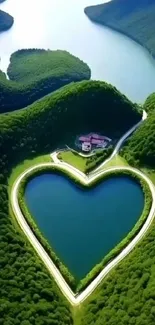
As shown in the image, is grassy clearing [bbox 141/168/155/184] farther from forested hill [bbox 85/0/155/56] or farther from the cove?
forested hill [bbox 85/0/155/56]

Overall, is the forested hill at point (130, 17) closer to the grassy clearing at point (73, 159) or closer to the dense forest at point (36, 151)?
the dense forest at point (36, 151)

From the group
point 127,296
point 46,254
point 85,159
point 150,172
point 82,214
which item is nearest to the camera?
point 127,296

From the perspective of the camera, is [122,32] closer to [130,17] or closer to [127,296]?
[130,17]

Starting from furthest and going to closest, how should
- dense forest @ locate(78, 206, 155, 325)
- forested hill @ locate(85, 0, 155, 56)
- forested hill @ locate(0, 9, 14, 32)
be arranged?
forested hill @ locate(0, 9, 14, 32)
forested hill @ locate(85, 0, 155, 56)
dense forest @ locate(78, 206, 155, 325)

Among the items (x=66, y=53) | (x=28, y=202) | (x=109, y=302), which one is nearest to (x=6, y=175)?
(x=28, y=202)

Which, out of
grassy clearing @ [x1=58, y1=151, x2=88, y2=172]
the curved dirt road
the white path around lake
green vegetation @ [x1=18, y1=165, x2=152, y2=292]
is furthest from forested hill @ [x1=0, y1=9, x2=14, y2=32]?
green vegetation @ [x1=18, y1=165, x2=152, y2=292]

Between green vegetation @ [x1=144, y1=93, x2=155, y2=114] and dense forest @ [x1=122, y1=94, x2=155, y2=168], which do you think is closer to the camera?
dense forest @ [x1=122, y1=94, x2=155, y2=168]

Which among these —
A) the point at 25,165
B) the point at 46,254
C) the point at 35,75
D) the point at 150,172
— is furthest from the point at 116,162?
the point at 35,75
